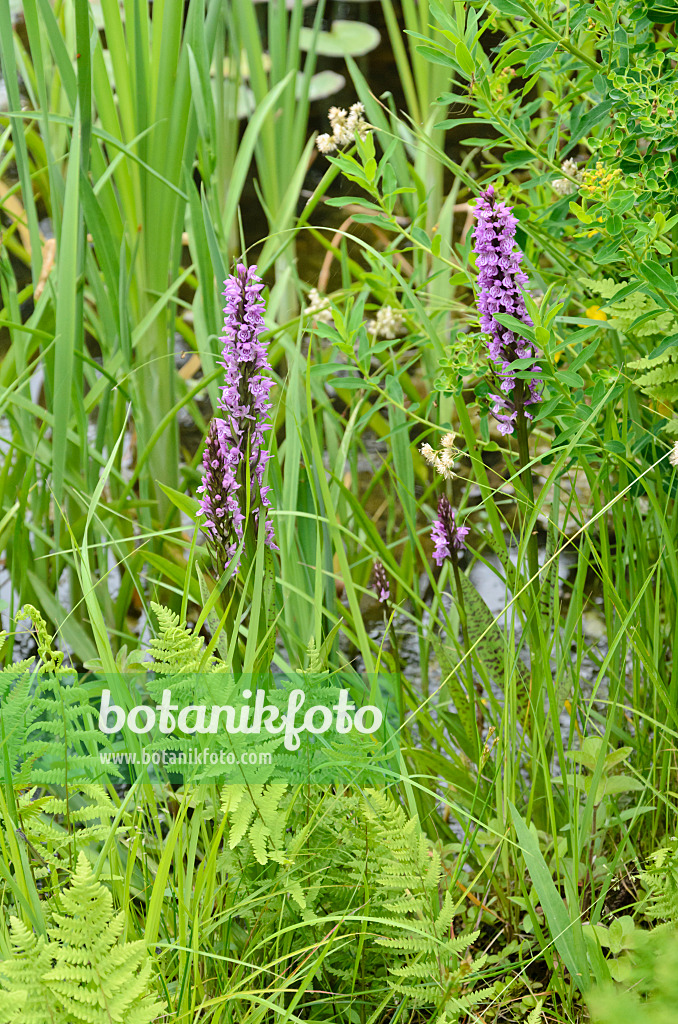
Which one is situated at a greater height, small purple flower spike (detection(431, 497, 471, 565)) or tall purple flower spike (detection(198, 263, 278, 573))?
tall purple flower spike (detection(198, 263, 278, 573))

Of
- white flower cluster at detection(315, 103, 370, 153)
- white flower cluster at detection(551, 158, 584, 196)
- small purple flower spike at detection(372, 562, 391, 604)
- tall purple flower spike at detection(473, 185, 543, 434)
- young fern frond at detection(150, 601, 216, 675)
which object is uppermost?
white flower cluster at detection(315, 103, 370, 153)

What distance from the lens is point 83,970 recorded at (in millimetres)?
755

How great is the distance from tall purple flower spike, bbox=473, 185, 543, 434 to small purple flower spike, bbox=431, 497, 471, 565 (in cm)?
16

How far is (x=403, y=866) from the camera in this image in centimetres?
87

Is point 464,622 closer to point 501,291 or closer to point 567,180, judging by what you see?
point 501,291

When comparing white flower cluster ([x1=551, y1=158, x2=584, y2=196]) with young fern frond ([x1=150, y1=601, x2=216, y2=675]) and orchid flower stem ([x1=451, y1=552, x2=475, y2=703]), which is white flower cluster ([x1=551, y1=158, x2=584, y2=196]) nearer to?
orchid flower stem ([x1=451, y1=552, x2=475, y2=703])

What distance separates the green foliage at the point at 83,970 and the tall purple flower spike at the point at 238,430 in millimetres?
418

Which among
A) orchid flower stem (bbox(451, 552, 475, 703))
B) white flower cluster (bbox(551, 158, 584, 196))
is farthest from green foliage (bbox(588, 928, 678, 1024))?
white flower cluster (bbox(551, 158, 584, 196))

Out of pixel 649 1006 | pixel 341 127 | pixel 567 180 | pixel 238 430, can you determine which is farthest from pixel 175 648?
pixel 567 180

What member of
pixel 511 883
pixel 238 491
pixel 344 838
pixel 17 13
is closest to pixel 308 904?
pixel 344 838

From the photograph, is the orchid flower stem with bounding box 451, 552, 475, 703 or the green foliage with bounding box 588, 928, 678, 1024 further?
the orchid flower stem with bounding box 451, 552, 475, 703

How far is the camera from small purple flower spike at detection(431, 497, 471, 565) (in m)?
1.23

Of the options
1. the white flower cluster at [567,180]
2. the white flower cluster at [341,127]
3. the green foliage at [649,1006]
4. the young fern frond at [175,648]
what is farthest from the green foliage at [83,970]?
the white flower cluster at [567,180]

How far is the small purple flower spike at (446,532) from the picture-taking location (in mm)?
1229
